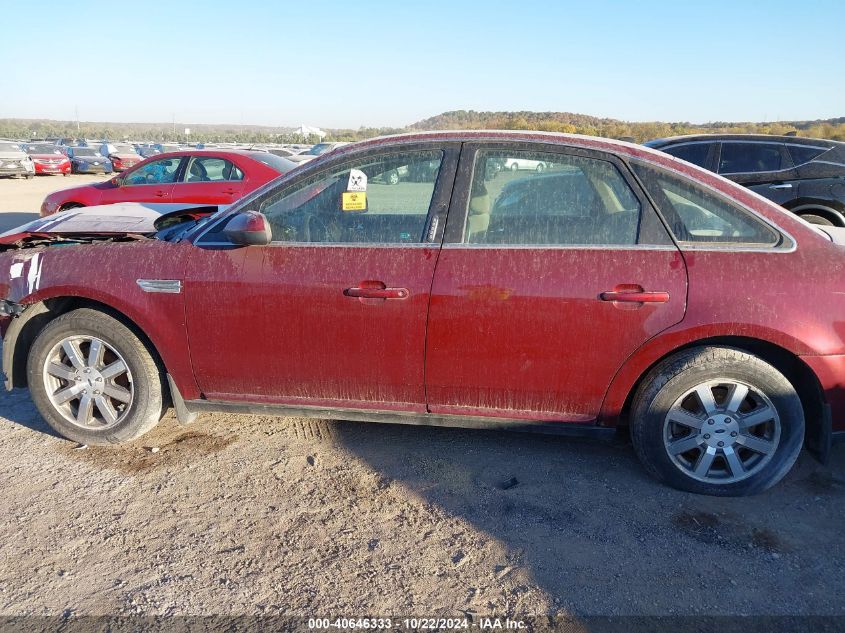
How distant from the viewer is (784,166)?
8031mm

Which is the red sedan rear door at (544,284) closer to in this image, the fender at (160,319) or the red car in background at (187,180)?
the fender at (160,319)

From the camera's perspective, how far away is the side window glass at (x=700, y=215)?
317 centimetres

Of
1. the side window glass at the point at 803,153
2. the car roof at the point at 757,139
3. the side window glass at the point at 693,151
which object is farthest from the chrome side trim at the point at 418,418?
the side window glass at the point at 803,153

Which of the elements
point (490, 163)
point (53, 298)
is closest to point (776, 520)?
point (490, 163)

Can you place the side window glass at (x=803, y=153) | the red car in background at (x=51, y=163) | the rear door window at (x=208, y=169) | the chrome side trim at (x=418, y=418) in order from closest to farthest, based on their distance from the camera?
the chrome side trim at (x=418, y=418) → the side window glass at (x=803, y=153) → the rear door window at (x=208, y=169) → the red car in background at (x=51, y=163)

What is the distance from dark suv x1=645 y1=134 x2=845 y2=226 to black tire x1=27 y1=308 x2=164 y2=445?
22.6 feet

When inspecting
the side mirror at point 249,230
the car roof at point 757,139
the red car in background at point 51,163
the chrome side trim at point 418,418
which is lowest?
the red car in background at point 51,163

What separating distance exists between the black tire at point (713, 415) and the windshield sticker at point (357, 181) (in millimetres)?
1755

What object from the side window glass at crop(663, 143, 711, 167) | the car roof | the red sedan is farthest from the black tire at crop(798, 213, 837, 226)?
the red sedan

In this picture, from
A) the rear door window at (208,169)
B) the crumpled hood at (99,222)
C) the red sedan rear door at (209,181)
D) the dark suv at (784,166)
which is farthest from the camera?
the rear door window at (208,169)

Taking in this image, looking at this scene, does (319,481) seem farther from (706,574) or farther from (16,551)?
(706,574)

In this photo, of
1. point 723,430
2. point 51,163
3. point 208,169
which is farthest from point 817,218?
point 51,163

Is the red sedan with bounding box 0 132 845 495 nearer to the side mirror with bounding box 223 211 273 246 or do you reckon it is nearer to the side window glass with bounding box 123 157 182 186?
the side mirror with bounding box 223 211 273 246

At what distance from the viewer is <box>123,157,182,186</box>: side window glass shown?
9.84 meters
